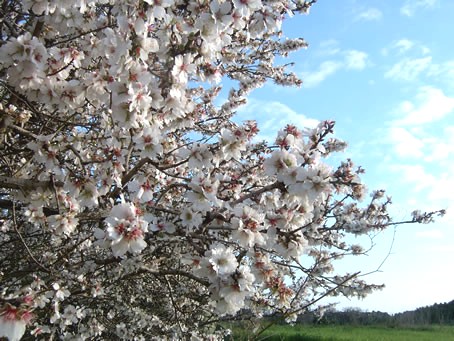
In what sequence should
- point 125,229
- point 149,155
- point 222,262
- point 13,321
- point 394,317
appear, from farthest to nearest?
point 394,317, point 149,155, point 222,262, point 125,229, point 13,321

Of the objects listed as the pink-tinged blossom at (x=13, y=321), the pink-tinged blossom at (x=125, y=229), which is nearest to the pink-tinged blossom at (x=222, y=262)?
the pink-tinged blossom at (x=125, y=229)

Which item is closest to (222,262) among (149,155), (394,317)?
(149,155)

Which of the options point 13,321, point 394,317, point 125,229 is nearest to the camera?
point 13,321

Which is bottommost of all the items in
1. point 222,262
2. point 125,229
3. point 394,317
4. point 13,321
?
point 13,321

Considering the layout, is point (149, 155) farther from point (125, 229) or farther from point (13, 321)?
point (13, 321)

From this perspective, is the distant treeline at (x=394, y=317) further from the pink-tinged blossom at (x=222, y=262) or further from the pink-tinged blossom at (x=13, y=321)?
the pink-tinged blossom at (x=13, y=321)

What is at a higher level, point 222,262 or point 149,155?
point 149,155

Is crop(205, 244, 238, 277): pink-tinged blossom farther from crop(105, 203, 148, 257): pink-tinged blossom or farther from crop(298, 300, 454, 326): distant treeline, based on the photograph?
crop(298, 300, 454, 326): distant treeline

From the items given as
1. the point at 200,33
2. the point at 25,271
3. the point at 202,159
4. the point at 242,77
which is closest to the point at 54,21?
the point at 200,33

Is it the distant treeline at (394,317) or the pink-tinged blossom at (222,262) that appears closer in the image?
the pink-tinged blossom at (222,262)

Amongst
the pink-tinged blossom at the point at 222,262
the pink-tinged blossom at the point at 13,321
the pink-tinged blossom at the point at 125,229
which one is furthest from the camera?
→ the pink-tinged blossom at the point at 222,262

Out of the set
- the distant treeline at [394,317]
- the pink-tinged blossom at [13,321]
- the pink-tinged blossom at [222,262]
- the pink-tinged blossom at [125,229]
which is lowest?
the pink-tinged blossom at [13,321]

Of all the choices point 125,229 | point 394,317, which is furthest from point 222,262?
point 394,317

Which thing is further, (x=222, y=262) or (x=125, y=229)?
(x=222, y=262)
